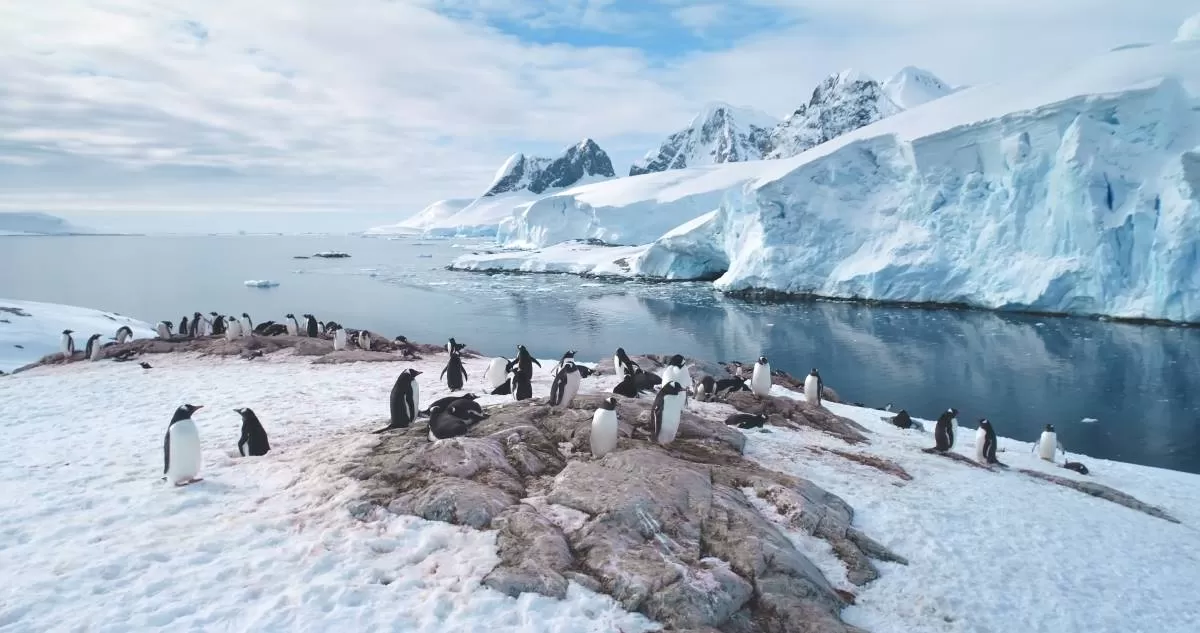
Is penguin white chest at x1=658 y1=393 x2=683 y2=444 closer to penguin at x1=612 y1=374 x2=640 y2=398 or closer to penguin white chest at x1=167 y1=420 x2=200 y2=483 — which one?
penguin at x1=612 y1=374 x2=640 y2=398

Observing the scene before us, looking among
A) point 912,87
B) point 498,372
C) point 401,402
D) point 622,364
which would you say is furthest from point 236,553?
point 912,87

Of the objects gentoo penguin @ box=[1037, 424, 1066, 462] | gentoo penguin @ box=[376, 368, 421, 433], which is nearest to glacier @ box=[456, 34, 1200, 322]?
gentoo penguin @ box=[1037, 424, 1066, 462]

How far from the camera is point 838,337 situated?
1303 inches

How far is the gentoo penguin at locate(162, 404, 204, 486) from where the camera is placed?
6906 mm

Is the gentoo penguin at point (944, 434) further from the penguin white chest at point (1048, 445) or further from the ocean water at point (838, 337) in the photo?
the ocean water at point (838, 337)

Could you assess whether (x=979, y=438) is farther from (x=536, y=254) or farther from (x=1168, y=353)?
(x=536, y=254)

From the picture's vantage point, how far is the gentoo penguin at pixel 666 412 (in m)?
8.16

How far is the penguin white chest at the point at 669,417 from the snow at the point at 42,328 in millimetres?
19619

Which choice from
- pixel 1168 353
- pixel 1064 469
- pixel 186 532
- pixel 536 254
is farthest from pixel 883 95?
pixel 186 532

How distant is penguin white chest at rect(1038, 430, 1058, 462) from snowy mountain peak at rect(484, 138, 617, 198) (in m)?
167

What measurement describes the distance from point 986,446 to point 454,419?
8770 millimetres

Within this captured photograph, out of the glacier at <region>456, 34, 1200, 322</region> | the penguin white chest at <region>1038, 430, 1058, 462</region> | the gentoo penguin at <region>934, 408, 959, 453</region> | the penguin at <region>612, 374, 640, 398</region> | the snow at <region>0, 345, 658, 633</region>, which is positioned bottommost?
the penguin white chest at <region>1038, 430, 1058, 462</region>

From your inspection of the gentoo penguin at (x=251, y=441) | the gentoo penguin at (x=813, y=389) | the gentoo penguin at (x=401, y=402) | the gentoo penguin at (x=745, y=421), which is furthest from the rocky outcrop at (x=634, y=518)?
the gentoo penguin at (x=813, y=389)

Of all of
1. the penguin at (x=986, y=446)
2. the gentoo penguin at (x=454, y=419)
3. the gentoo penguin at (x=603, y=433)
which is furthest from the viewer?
the penguin at (x=986, y=446)
